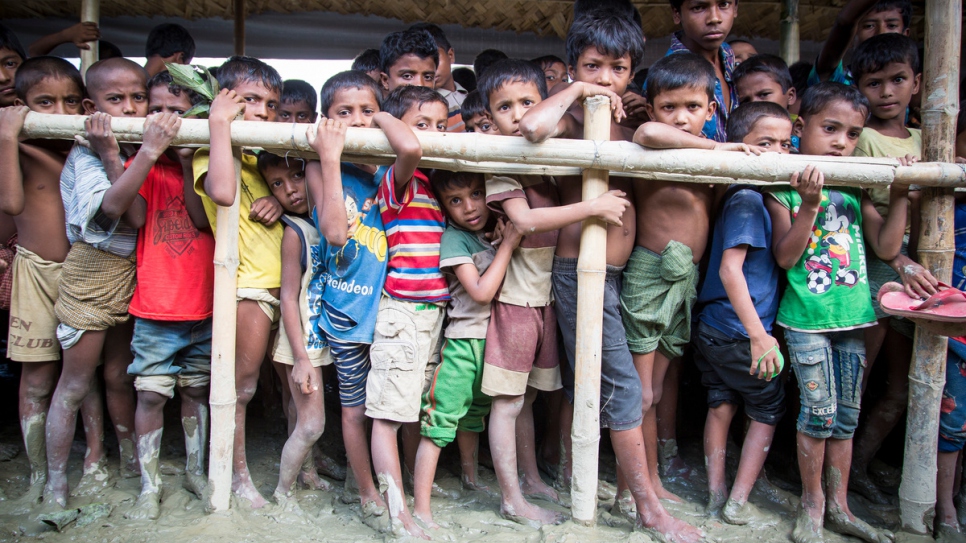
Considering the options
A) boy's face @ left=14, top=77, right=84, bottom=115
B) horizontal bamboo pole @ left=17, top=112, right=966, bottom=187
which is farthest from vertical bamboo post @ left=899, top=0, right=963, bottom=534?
boy's face @ left=14, top=77, right=84, bottom=115

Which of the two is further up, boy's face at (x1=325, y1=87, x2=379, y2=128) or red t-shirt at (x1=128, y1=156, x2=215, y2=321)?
boy's face at (x1=325, y1=87, x2=379, y2=128)

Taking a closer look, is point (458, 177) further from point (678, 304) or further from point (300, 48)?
point (300, 48)

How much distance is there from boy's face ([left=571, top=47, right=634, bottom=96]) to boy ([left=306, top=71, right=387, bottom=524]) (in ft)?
3.08

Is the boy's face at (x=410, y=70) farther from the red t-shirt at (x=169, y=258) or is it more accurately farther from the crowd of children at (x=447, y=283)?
the red t-shirt at (x=169, y=258)

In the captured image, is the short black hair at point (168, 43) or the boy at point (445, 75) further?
the short black hair at point (168, 43)

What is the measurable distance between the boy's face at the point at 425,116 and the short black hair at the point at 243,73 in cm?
69

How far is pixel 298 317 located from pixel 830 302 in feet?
7.21

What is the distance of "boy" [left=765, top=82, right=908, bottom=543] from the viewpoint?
271 cm

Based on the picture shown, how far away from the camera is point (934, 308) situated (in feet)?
8.62

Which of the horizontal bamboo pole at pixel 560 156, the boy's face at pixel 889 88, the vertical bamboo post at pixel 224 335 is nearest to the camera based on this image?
the horizontal bamboo pole at pixel 560 156

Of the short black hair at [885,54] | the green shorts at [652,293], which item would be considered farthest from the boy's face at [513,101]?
the short black hair at [885,54]

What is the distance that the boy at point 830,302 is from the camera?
2.71m

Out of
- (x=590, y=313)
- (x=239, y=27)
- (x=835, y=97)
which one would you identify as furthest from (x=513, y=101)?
(x=239, y=27)

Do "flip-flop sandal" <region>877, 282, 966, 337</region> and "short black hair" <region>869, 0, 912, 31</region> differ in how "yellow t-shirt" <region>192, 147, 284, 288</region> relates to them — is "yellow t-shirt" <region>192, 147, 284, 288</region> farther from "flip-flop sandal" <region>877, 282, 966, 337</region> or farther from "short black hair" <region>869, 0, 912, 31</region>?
"short black hair" <region>869, 0, 912, 31</region>
